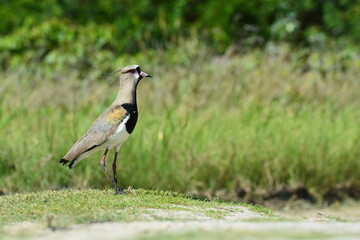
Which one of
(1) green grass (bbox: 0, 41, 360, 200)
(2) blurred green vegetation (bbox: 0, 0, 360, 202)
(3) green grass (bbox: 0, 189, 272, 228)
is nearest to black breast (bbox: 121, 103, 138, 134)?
(3) green grass (bbox: 0, 189, 272, 228)

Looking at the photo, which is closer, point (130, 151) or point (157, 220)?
point (157, 220)

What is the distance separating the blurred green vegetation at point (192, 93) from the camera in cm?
980

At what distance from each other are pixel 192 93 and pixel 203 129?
96.2 inches

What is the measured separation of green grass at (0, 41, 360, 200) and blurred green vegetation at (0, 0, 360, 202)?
0.07 ft

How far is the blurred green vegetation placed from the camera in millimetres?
9805

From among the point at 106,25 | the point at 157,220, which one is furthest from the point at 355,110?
the point at 157,220

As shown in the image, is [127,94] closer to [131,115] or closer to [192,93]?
[131,115]

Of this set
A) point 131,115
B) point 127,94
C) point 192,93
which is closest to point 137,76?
point 127,94

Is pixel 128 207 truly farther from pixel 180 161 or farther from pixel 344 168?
pixel 344 168

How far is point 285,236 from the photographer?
4602mm

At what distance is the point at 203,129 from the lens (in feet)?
35.0

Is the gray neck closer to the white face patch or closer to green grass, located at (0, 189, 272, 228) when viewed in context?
the white face patch

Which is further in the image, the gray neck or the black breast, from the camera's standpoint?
the gray neck

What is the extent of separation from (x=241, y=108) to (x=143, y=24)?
5.92 meters
